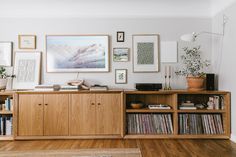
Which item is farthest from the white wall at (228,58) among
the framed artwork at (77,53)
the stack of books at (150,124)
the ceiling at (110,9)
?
the framed artwork at (77,53)

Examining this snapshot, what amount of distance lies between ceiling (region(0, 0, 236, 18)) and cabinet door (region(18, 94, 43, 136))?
1491mm

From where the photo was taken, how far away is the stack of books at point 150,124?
3.66 meters

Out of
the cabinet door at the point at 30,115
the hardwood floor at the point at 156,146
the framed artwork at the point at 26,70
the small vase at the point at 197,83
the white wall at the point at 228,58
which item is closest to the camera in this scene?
the hardwood floor at the point at 156,146

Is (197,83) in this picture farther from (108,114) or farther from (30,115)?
→ (30,115)

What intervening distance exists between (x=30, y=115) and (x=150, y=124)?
1894mm

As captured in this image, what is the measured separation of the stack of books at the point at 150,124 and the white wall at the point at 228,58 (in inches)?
38.2

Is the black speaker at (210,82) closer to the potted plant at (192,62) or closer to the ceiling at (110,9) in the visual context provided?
the potted plant at (192,62)

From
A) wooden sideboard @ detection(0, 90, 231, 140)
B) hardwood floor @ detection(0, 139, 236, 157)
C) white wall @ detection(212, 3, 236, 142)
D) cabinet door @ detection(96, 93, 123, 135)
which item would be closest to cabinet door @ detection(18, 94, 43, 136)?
wooden sideboard @ detection(0, 90, 231, 140)

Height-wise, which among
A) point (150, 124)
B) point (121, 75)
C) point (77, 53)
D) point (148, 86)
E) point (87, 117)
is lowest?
point (150, 124)

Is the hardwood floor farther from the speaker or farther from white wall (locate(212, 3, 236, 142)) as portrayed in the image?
the speaker

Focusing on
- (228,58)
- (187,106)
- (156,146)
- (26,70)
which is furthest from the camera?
(26,70)

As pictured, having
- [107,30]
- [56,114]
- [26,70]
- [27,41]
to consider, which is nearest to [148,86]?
[107,30]

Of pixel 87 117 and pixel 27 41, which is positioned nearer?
pixel 87 117

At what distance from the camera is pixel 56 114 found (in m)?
3.58
